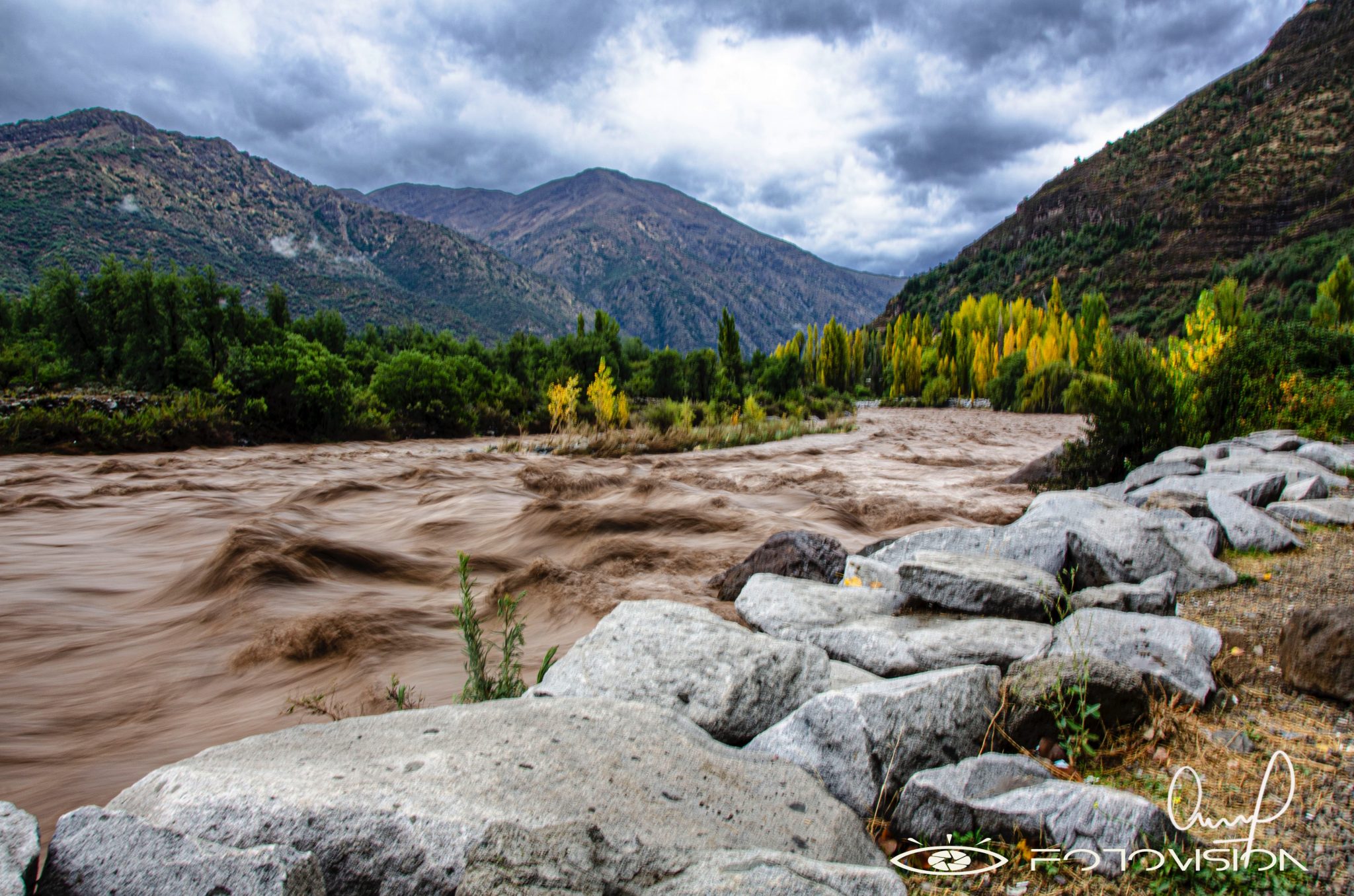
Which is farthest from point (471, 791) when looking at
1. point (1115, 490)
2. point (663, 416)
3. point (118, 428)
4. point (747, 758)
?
point (663, 416)

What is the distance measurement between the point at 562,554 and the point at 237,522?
123 inches

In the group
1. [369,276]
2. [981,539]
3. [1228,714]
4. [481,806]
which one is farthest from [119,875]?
[369,276]

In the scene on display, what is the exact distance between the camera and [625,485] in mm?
8156

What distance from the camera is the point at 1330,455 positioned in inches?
209

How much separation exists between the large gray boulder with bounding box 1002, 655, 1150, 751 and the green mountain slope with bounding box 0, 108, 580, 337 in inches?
1703

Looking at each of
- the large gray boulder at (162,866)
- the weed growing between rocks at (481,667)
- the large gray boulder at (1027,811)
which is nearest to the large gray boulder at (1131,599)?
the large gray boulder at (1027,811)

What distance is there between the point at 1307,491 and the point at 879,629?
11.3ft

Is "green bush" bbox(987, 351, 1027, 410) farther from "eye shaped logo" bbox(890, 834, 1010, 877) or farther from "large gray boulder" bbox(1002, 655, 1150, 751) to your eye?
"eye shaped logo" bbox(890, 834, 1010, 877)

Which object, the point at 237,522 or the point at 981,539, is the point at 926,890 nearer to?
the point at 981,539

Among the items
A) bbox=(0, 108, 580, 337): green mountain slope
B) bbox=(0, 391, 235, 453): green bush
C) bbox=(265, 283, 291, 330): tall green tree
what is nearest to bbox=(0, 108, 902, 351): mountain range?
bbox=(0, 108, 580, 337): green mountain slope

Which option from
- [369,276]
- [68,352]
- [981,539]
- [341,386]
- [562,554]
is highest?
[369,276]

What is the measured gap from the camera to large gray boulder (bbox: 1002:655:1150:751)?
6.61 feet

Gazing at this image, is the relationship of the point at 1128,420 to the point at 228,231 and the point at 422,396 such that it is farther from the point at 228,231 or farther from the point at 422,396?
the point at 228,231

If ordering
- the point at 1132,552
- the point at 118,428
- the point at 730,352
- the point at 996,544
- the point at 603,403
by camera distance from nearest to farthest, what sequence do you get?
1. the point at 1132,552
2. the point at 996,544
3. the point at 118,428
4. the point at 603,403
5. the point at 730,352
